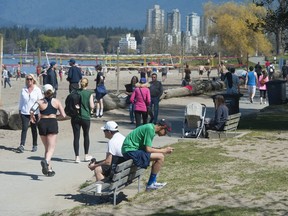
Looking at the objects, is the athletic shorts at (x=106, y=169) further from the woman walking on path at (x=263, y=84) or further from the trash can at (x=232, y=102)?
the woman walking on path at (x=263, y=84)

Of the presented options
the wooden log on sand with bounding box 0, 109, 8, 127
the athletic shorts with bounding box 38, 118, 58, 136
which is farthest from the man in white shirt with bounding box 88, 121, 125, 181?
the wooden log on sand with bounding box 0, 109, 8, 127

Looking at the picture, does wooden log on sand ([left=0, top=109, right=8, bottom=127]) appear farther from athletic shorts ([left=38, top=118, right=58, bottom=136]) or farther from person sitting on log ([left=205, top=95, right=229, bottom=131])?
athletic shorts ([left=38, top=118, right=58, bottom=136])

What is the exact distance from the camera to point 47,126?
12.5 meters

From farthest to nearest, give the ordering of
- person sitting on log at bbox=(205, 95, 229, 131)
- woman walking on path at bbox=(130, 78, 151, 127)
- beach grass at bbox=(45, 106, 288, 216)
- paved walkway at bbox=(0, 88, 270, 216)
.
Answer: woman walking on path at bbox=(130, 78, 151, 127), person sitting on log at bbox=(205, 95, 229, 131), paved walkway at bbox=(0, 88, 270, 216), beach grass at bbox=(45, 106, 288, 216)

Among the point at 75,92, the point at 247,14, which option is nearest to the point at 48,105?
the point at 75,92

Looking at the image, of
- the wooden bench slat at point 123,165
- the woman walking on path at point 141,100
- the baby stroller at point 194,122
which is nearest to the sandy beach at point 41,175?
the baby stroller at point 194,122

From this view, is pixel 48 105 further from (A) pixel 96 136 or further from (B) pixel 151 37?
(B) pixel 151 37

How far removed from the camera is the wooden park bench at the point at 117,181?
9.68 meters

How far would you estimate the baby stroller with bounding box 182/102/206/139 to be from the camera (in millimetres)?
17062

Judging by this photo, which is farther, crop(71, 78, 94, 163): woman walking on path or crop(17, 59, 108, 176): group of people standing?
crop(71, 78, 94, 163): woman walking on path

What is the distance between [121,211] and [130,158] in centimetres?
112

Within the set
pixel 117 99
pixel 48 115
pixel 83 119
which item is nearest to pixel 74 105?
pixel 83 119

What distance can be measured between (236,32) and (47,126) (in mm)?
75718

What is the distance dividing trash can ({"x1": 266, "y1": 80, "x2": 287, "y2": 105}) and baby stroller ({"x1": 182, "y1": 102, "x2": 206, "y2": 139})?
1092cm
